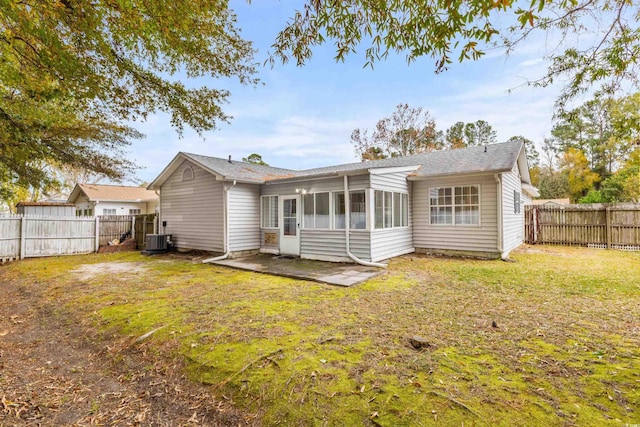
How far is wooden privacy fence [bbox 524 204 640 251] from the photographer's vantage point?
35.2ft

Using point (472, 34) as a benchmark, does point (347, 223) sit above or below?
below

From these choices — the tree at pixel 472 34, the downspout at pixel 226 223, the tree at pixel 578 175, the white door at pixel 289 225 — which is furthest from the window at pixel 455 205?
the tree at pixel 578 175

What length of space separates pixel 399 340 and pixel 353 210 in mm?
5418

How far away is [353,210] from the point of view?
8.66 m

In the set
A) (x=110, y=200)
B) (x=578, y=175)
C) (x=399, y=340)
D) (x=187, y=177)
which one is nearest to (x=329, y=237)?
(x=399, y=340)

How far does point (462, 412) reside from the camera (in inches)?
86.9

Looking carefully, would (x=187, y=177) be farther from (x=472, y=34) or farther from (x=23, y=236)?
(x=472, y=34)

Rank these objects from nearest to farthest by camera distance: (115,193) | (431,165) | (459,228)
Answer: (459,228) < (431,165) < (115,193)

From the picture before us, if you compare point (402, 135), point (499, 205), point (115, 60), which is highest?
point (402, 135)

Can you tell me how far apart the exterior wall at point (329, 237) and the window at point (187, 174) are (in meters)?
3.47

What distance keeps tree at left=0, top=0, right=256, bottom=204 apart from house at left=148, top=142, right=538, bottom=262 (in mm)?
4251

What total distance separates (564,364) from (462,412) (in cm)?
149

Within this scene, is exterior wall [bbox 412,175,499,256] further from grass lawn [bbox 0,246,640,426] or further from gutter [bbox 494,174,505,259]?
grass lawn [bbox 0,246,640,426]

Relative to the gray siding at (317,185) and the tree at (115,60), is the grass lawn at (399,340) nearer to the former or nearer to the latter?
the gray siding at (317,185)
